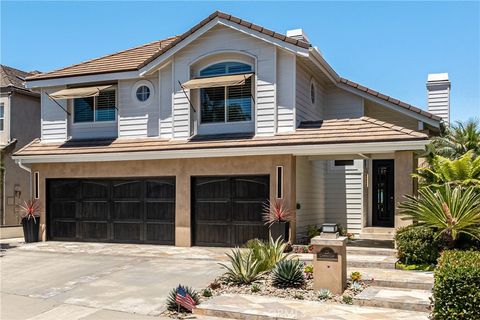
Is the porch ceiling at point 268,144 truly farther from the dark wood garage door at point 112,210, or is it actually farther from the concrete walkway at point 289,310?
the concrete walkway at point 289,310

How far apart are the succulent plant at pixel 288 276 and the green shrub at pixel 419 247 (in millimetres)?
2839

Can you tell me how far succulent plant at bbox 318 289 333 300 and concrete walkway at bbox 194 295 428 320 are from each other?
28 centimetres

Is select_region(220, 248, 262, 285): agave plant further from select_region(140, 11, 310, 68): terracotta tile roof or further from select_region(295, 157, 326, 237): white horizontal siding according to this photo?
select_region(140, 11, 310, 68): terracotta tile roof

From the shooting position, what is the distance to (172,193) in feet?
52.6

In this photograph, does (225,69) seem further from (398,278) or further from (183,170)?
(398,278)

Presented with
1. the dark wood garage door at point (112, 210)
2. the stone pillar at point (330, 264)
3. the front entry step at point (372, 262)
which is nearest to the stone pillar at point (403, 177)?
the front entry step at point (372, 262)

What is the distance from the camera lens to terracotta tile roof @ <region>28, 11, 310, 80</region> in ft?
50.1

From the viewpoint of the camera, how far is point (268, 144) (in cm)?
1416

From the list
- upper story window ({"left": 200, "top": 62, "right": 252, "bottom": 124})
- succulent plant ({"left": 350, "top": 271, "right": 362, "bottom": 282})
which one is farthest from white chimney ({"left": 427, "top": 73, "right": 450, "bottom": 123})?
succulent plant ({"left": 350, "top": 271, "right": 362, "bottom": 282})

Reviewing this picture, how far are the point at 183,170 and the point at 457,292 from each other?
9784 millimetres

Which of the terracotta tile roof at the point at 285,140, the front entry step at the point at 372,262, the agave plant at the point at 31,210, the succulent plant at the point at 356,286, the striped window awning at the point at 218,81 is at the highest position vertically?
the striped window awning at the point at 218,81

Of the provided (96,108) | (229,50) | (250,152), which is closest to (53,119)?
(96,108)

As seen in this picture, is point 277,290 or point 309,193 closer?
point 277,290

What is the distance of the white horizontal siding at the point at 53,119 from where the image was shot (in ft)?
59.3
